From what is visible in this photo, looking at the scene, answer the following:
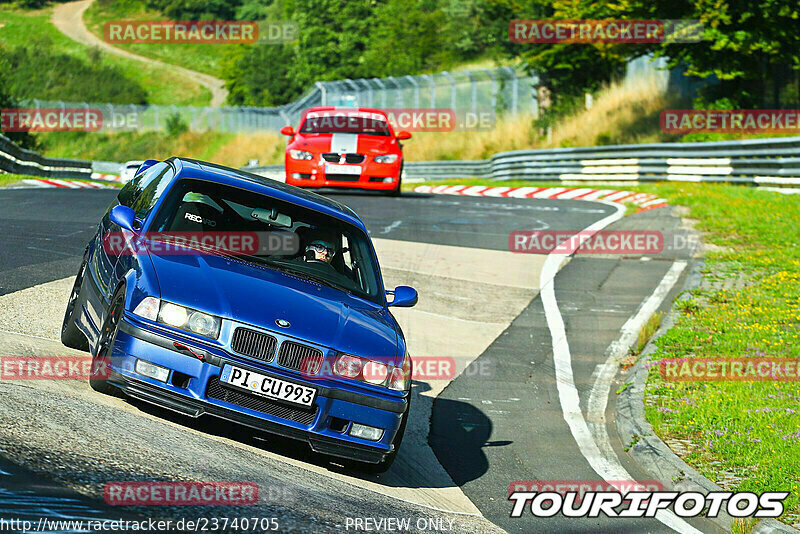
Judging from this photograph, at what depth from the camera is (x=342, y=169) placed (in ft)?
65.2

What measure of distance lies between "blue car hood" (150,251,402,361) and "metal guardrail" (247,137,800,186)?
17131mm

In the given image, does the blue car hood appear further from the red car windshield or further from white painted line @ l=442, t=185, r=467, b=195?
white painted line @ l=442, t=185, r=467, b=195

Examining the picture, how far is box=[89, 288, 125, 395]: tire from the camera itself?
6.00 meters

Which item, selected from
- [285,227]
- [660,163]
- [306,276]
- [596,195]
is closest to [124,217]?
[285,227]

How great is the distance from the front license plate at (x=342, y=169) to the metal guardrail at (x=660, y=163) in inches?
353

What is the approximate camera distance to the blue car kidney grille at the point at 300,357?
19.2 ft

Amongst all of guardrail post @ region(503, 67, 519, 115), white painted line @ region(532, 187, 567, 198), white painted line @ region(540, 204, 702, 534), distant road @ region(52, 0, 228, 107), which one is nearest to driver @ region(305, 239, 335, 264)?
white painted line @ region(540, 204, 702, 534)

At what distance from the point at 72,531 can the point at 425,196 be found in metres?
19.7

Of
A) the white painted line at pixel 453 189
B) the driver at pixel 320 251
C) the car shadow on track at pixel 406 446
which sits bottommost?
the white painted line at pixel 453 189

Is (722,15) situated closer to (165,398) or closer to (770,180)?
(770,180)

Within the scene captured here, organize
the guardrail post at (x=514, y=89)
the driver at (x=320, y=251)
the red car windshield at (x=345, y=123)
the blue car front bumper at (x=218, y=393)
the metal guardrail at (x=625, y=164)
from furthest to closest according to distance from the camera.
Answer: the guardrail post at (x=514, y=89)
the metal guardrail at (x=625, y=164)
the red car windshield at (x=345, y=123)
the driver at (x=320, y=251)
the blue car front bumper at (x=218, y=393)

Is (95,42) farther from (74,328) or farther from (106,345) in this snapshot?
(106,345)

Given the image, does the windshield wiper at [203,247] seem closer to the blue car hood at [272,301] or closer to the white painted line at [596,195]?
the blue car hood at [272,301]

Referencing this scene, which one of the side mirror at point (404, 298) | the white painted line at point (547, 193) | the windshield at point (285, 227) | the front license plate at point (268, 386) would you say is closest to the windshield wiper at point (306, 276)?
the windshield at point (285, 227)
